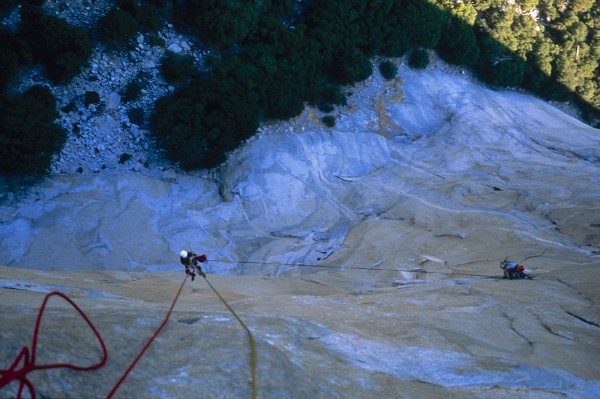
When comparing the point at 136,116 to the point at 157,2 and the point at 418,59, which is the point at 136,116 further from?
the point at 418,59

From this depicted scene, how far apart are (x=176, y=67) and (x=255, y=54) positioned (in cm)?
302

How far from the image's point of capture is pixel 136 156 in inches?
662

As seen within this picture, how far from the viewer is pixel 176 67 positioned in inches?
687

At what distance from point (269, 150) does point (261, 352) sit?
15.0 metres

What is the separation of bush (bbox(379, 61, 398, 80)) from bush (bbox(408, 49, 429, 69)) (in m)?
1.32

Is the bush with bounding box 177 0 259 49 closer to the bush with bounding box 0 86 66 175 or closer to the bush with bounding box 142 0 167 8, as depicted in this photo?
the bush with bounding box 142 0 167 8

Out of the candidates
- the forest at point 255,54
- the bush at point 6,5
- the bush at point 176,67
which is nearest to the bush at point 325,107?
the forest at point 255,54

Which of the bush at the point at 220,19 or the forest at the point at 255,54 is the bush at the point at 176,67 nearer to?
the forest at the point at 255,54

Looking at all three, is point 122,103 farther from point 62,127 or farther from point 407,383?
point 407,383

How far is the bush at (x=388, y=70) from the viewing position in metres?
22.6

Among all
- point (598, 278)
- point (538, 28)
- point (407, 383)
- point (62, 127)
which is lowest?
point (598, 278)

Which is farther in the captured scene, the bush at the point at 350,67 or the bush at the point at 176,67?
the bush at the point at 350,67

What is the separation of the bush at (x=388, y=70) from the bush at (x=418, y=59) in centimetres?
132

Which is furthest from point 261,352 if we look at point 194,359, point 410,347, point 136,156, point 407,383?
point 136,156
